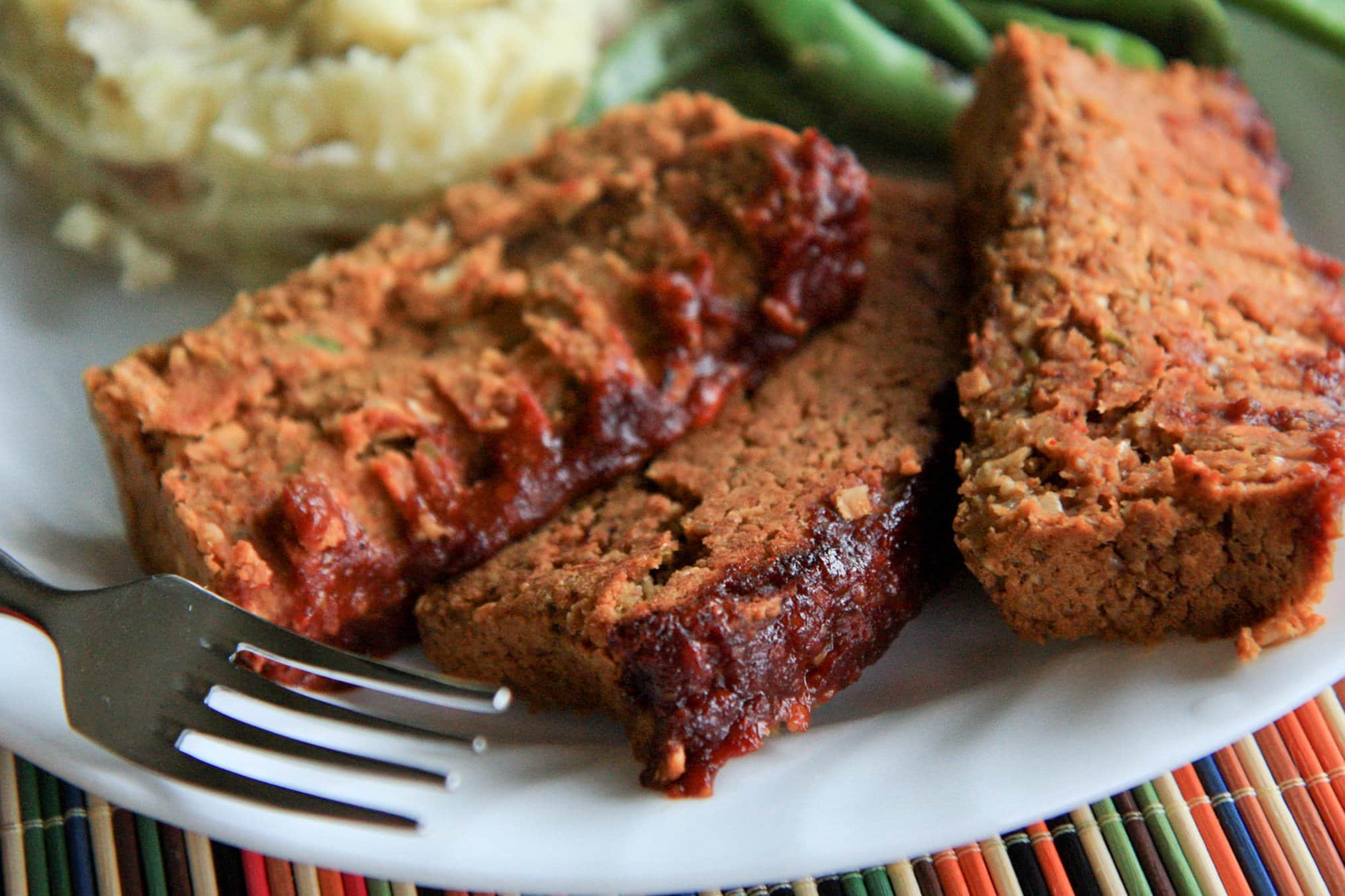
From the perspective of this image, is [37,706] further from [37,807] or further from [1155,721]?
[1155,721]

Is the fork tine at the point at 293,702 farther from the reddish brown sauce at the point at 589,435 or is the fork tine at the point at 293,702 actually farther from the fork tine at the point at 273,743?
the reddish brown sauce at the point at 589,435

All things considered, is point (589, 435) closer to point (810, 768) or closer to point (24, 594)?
point (810, 768)

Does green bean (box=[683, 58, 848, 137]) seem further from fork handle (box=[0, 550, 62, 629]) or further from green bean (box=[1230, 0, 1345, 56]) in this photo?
fork handle (box=[0, 550, 62, 629])

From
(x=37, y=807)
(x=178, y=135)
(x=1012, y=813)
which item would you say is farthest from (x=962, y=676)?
(x=178, y=135)

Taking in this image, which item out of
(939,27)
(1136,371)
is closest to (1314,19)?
(939,27)

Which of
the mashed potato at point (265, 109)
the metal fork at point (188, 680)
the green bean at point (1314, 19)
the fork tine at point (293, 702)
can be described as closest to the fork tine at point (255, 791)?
the metal fork at point (188, 680)

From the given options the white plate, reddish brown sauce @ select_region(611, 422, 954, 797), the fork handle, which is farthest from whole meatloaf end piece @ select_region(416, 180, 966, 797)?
the fork handle

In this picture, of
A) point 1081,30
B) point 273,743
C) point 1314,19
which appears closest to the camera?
point 273,743
